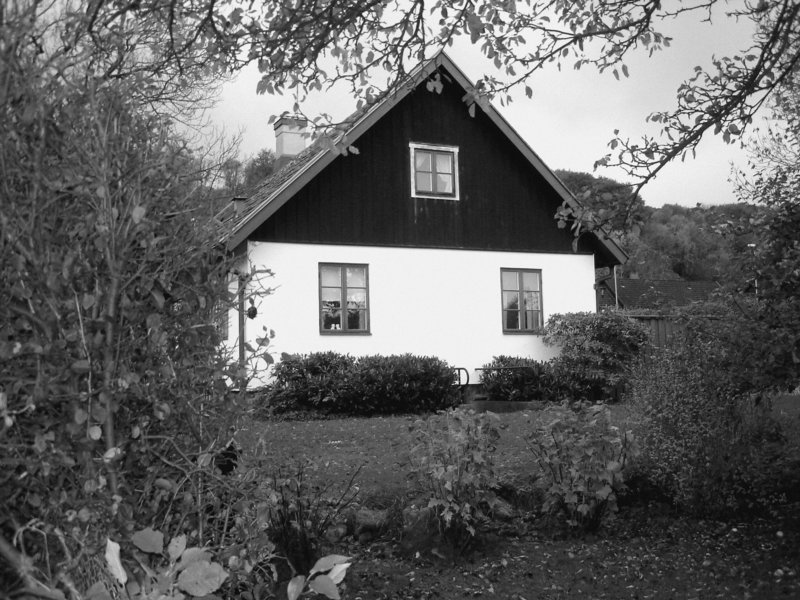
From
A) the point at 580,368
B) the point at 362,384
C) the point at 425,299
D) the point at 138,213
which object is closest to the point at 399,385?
the point at 362,384

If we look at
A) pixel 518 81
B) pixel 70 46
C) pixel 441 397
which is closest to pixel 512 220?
pixel 441 397

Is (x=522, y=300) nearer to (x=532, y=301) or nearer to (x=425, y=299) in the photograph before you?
(x=532, y=301)

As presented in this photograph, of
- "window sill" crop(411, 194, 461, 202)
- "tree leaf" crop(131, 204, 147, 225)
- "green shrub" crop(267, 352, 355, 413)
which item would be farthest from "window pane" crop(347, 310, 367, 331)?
"tree leaf" crop(131, 204, 147, 225)

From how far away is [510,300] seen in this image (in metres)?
18.8

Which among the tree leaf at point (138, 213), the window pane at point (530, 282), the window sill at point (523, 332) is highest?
the window pane at point (530, 282)

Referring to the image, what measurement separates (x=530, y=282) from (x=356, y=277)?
436 centimetres

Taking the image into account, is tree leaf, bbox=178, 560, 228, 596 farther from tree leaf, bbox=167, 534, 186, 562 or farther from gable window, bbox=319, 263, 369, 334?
gable window, bbox=319, 263, 369, 334

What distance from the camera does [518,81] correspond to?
23.5 feet

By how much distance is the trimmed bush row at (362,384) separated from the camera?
14727 mm

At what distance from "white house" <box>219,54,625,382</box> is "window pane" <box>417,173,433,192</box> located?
0.03m

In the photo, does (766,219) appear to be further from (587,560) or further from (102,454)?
(102,454)

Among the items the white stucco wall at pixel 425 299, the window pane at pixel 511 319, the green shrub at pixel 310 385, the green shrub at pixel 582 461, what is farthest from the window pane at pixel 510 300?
the green shrub at pixel 582 461

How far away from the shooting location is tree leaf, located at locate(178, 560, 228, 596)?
2.17 metres

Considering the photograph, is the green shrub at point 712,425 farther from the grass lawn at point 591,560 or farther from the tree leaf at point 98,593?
the tree leaf at point 98,593
